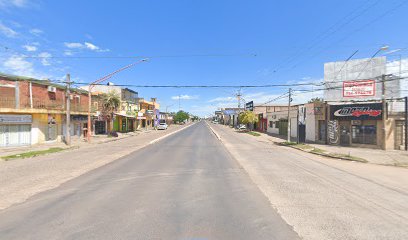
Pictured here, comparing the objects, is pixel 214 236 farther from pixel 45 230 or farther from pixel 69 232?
pixel 45 230

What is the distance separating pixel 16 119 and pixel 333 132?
31041 millimetres

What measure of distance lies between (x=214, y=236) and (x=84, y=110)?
3254 cm

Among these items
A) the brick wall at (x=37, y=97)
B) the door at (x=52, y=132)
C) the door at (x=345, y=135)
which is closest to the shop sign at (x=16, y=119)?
the brick wall at (x=37, y=97)

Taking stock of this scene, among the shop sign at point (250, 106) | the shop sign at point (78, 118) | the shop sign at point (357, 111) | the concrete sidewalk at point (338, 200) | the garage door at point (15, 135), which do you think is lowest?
the concrete sidewalk at point (338, 200)

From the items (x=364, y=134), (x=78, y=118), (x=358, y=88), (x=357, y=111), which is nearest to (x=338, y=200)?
(x=357, y=111)

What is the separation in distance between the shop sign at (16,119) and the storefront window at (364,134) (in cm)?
3186

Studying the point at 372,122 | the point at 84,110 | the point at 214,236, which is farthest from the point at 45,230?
the point at 84,110

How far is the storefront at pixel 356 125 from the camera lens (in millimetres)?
22641

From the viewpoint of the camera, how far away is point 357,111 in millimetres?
23594

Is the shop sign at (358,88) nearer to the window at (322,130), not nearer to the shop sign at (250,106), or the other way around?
the window at (322,130)

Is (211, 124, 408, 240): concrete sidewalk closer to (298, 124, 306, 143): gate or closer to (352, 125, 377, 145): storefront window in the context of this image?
(352, 125, 377, 145): storefront window

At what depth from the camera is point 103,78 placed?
990 inches

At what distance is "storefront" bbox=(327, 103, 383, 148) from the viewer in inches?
891

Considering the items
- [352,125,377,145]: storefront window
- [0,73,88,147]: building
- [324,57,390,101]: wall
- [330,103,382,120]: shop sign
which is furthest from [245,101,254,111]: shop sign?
[0,73,88,147]: building
